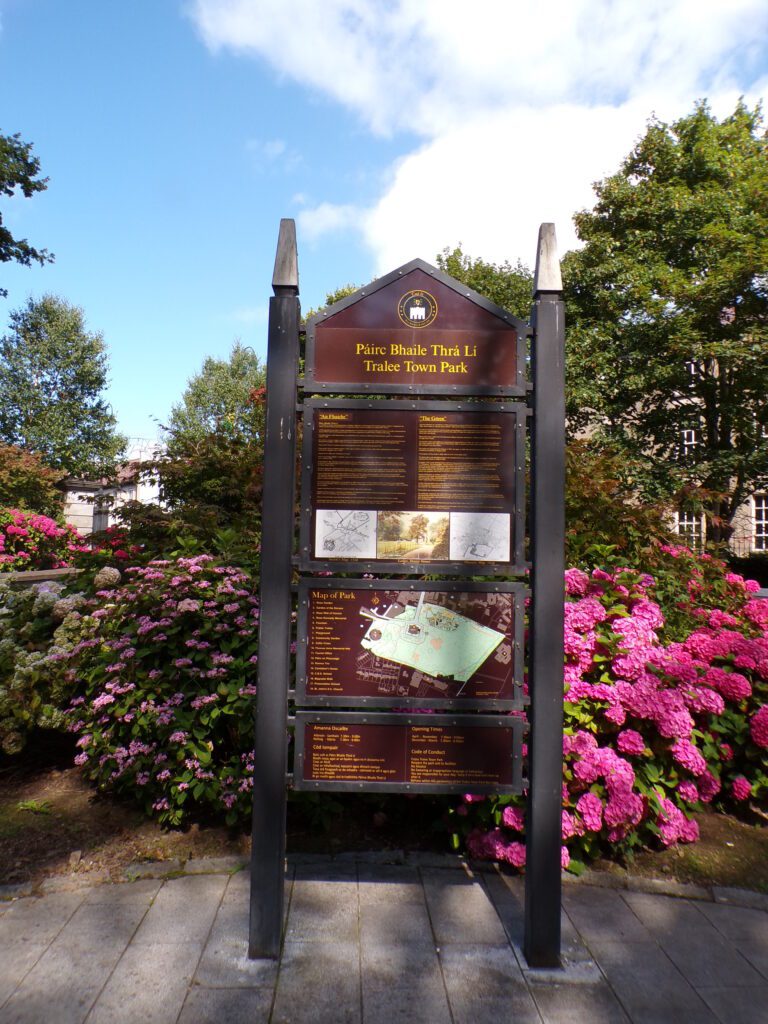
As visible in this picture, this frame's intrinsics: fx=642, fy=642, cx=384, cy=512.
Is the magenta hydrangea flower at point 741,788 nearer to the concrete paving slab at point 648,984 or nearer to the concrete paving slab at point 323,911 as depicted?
the concrete paving slab at point 648,984

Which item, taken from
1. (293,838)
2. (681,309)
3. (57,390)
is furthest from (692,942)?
A: (57,390)

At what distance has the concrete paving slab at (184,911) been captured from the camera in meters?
2.73

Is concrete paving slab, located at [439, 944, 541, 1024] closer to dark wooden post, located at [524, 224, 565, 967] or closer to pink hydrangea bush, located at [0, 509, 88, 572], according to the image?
dark wooden post, located at [524, 224, 565, 967]

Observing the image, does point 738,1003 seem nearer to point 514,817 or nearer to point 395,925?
point 514,817

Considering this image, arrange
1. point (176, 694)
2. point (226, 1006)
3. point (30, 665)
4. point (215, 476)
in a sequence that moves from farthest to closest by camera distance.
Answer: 1. point (215, 476)
2. point (30, 665)
3. point (176, 694)
4. point (226, 1006)

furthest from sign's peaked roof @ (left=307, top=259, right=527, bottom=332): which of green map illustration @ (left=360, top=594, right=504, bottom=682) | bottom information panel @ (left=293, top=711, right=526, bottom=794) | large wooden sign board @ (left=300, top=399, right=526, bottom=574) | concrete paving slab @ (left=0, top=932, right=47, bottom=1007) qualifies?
concrete paving slab @ (left=0, top=932, right=47, bottom=1007)

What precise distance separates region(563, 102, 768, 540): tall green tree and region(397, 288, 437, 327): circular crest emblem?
13325 millimetres

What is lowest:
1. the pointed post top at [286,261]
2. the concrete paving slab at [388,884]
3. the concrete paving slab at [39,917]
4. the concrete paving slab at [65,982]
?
the concrete paving slab at [39,917]

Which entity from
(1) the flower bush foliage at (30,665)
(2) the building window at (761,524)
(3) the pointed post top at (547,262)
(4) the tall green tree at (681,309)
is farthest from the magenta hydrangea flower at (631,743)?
(2) the building window at (761,524)

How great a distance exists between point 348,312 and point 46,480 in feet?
66.2

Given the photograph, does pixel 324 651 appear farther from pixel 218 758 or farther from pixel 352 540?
pixel 218 758

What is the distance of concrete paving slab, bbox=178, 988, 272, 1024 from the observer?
226 centimetres

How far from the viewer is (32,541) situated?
1623 centimetres

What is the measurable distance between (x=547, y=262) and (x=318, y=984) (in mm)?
3030
